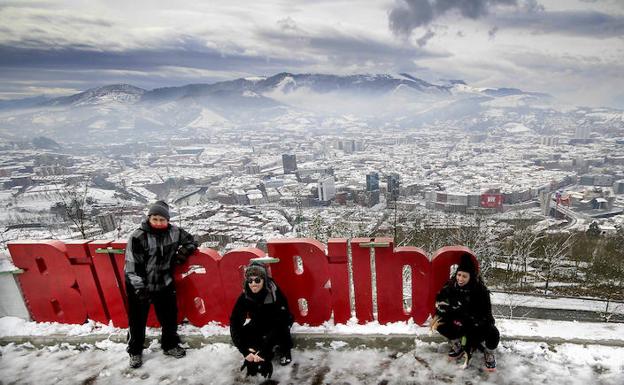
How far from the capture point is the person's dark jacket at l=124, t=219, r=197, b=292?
412 centimetres

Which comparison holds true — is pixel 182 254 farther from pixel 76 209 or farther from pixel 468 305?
pixel 76 209

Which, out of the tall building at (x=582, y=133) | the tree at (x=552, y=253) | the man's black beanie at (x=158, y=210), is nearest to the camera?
the man's black beanie at (x=158, y=210)

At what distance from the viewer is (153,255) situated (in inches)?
166

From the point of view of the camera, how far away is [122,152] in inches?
4284

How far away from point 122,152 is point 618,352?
126 m

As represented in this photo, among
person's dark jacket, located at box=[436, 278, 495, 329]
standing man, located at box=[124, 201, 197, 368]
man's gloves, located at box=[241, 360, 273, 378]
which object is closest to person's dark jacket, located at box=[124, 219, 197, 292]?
standing man, located at box=[124, 201, 197, 368]

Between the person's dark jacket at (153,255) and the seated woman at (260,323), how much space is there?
1168 mm

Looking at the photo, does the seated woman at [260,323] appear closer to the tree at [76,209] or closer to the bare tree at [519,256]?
the tree at [76,209]

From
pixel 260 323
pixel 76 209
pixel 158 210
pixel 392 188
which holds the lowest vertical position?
pixel 392 188

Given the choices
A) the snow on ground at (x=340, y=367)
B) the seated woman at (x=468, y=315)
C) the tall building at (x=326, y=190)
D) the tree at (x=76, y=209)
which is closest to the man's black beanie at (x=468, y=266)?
the seated woman at (x=468, y=315)

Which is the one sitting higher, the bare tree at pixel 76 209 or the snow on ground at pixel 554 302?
the bare tree at pixel 76 209

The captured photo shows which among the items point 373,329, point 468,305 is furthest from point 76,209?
point 468,305

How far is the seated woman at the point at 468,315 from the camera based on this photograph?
373 cm

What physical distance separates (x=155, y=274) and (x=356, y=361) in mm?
2859
